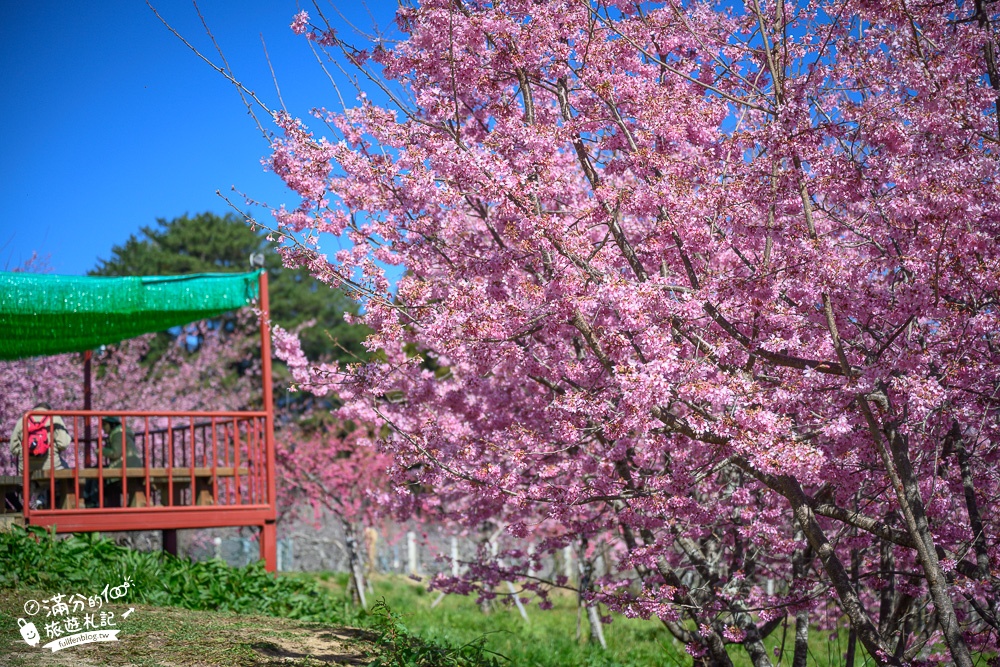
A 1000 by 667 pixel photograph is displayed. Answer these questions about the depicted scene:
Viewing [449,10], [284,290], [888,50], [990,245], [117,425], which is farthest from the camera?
[284,290]

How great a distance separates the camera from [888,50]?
5.24 meters

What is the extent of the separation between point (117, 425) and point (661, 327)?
811cm

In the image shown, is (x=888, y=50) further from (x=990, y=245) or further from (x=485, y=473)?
(x=485, y=473)

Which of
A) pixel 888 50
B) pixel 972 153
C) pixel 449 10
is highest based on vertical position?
pixel 449 10

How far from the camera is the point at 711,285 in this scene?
468 cm

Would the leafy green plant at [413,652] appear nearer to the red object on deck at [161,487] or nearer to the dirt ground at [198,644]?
the dirt ground at [198,644]

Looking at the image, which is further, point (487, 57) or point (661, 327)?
point (487, 57)

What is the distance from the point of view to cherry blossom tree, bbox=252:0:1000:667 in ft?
14.8

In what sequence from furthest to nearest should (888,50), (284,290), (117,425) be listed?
1. (284,290)
2. (117,425)
3. (888,50)

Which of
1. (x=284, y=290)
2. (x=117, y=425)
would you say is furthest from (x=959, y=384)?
(x=284, y=290)

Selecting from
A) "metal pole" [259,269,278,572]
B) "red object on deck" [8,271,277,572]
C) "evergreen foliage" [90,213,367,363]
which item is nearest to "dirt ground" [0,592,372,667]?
"red object on deck" [8,271,277,572]

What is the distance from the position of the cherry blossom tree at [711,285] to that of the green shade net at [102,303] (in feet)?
9.43

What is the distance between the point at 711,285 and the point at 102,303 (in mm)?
6422

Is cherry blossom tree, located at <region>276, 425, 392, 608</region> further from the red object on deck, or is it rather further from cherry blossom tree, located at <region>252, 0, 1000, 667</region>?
cherry blossom tree, located at <region>252, 0, 1000, 667</region>
